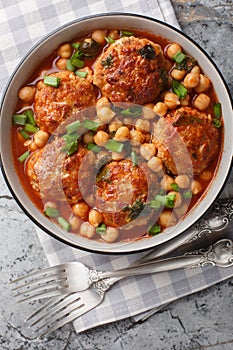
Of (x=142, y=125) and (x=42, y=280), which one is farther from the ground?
(x=142, y=125)

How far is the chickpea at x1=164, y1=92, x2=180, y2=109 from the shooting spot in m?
3.09

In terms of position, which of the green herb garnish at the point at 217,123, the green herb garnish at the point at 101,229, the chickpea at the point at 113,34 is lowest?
the green herb garnish at the point at 101,229

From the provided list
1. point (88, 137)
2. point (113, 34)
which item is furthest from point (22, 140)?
point (113, 34)

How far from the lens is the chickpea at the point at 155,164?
3045 millimetres

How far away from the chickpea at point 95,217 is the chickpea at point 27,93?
75 cm

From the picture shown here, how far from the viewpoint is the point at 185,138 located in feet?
9.99

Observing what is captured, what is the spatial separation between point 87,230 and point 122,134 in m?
0.59

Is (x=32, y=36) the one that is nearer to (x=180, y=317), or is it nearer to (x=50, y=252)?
(x=50, y=252)

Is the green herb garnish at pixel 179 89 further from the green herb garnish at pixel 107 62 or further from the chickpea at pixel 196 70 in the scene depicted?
the green herb garnish at pixel 107 62

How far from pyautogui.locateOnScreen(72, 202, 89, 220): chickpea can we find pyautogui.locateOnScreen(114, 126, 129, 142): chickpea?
1.43ft

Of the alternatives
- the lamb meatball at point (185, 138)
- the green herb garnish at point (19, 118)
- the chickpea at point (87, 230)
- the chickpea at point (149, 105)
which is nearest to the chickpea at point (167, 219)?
the lamb meatball at point (185, 138)

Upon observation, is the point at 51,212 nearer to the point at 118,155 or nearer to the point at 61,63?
the point at 118,155

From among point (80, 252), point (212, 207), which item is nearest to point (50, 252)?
point (80, 252)

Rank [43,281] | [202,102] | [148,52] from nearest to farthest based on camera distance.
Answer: [148,52], [202,102], [43,281]
